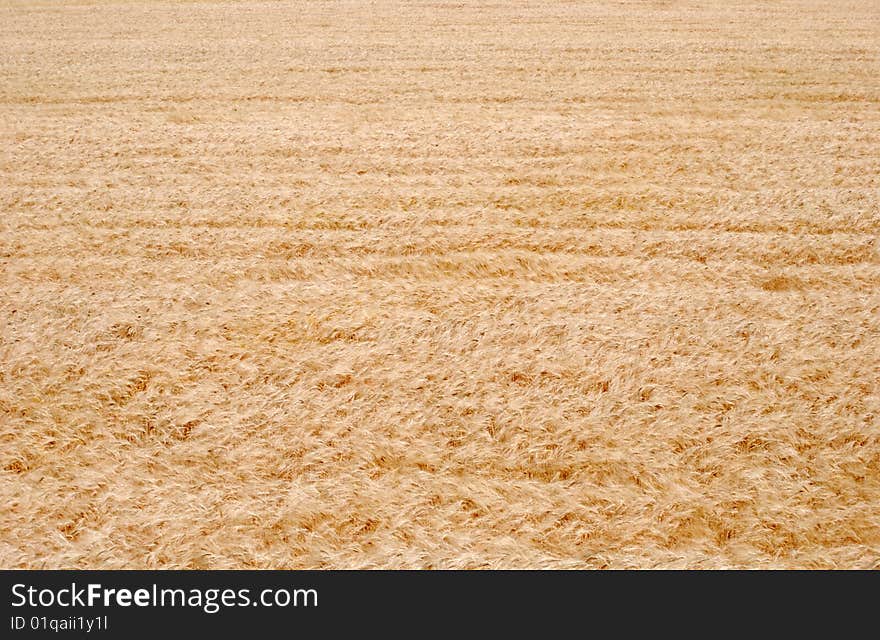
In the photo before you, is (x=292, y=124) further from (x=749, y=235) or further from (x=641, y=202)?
(x=749, y=235)

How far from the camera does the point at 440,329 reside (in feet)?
18.8

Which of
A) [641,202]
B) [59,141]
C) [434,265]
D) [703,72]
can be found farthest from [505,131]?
[59,141]

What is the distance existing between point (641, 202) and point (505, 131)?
3.24 meters

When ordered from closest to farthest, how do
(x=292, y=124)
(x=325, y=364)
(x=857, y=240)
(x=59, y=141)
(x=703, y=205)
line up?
(x=325, y=364), (x=857, y=240), (x=703, y=205), (x=59, y=141), (x=292, y=124)

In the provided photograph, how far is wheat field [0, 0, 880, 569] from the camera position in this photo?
4.07 meters

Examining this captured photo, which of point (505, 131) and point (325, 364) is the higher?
point (505, 131)

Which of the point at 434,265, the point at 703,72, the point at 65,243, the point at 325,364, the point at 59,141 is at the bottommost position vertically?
the point at 325,364

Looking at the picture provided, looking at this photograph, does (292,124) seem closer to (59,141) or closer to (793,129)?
(59,141)

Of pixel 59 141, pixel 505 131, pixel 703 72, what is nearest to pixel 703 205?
pixel 505 131

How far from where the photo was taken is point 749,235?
24.1 ft

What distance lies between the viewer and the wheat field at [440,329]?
4066 millimetres
